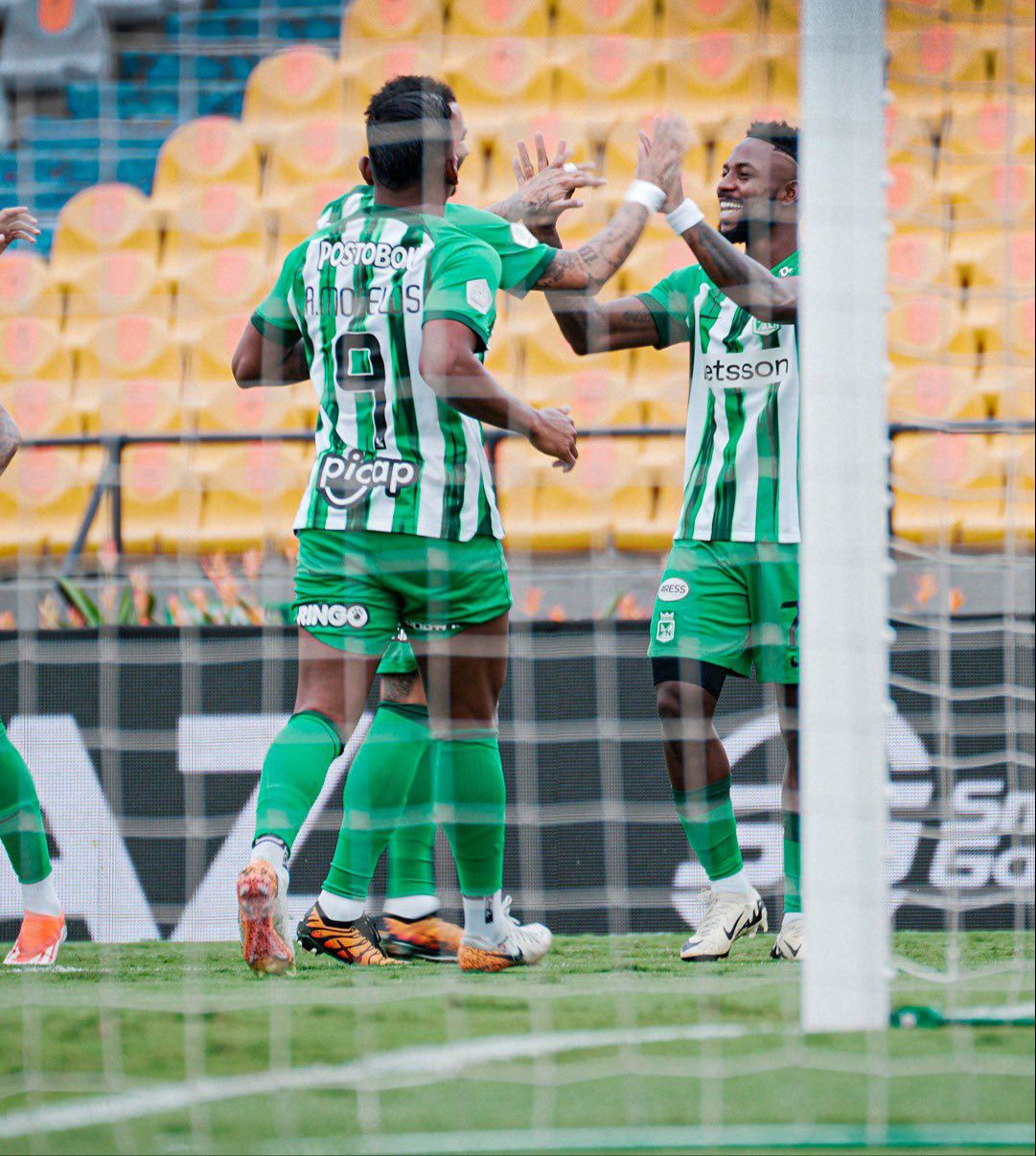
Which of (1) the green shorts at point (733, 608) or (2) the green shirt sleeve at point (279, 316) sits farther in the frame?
(1) the green shorts at point (733, 608)

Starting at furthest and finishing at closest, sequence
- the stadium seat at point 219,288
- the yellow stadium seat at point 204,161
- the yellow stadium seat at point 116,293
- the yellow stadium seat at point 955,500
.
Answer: the yellow stadium seat at point 204,161, the yellow stadium seat at point 116,293, the stadium seat at point 219,288, the yellow stadium seat at point 955,500

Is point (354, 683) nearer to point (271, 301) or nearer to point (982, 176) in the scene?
point (271, 301)

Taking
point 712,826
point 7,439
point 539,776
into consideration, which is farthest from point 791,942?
point 7,439

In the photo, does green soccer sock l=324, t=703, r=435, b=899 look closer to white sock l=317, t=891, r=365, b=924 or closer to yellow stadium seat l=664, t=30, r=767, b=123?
white sock l=317, t=891, r=365, b=924

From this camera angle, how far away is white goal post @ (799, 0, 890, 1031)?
2322mm

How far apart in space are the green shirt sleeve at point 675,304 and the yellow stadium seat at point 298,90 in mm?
4428

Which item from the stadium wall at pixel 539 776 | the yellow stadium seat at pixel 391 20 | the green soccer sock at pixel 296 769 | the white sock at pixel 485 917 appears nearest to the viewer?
the green soccer sock at pixel 296 769

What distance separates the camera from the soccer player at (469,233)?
316 cm

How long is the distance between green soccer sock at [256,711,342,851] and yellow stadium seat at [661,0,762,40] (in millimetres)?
4866

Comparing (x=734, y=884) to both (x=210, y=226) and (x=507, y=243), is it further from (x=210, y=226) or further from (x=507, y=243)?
(x=210, y=226)

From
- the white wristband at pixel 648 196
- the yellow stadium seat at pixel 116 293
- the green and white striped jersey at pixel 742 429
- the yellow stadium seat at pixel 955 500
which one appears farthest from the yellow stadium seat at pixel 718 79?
the white wristband at pixel 648 196

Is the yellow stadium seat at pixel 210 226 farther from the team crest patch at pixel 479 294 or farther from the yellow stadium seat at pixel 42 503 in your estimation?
the team crest patch at pixel 479 294

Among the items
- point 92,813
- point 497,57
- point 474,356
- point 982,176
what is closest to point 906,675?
point 474,356

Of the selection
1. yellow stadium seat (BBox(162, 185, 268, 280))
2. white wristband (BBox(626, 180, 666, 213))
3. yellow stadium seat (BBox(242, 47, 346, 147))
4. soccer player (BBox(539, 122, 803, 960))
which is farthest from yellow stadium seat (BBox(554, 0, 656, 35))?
white wristband (BBox(626, 180, 666, 213))
